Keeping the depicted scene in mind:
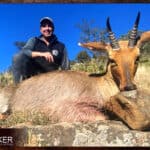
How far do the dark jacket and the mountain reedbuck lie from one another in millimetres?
68

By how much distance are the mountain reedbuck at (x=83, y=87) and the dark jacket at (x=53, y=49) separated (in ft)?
0.22

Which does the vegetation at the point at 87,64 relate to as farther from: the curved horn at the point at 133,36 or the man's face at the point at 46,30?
the man's face at the point at 46,30

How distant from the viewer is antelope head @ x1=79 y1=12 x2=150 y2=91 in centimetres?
343

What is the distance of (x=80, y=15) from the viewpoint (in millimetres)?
3590

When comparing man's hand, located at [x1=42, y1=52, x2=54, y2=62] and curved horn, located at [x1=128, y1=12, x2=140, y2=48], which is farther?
man's hand, located at [x1=42, y1=52, x2=54, y2=62]

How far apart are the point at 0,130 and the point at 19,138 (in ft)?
0.53

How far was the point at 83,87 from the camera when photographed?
355 cm

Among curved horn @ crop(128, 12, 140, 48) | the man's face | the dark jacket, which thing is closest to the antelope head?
curved horn @ crop(128, 12, 140, 48)

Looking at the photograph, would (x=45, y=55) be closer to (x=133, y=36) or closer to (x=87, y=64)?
(x=87, y=64)

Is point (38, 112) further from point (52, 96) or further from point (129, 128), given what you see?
point (129, 128)

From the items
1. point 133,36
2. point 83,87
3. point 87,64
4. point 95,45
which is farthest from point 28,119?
point 133,36

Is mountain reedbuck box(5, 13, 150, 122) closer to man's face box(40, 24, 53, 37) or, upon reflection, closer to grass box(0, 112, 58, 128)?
grass box(0, 112, 58, 128)

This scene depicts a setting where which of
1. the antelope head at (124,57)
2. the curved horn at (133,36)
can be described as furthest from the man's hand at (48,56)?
the curved horn at (133,36)

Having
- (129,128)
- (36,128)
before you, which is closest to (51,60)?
(36,128)
